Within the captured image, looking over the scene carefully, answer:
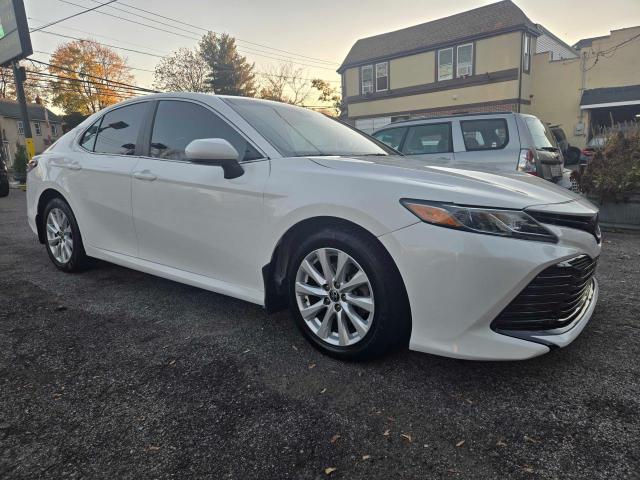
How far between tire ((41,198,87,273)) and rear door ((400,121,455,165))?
15.7ft

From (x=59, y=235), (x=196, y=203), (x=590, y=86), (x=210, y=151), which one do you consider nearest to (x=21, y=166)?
(x=59, y=235)

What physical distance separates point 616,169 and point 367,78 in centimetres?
2233

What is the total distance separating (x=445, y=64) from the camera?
2317cm

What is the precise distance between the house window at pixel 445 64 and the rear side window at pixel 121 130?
22.4 meters

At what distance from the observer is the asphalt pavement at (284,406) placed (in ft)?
5.49

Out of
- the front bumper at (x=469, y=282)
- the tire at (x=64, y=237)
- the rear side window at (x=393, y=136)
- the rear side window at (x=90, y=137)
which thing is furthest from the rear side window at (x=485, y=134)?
the tire at (x=64, y=237)

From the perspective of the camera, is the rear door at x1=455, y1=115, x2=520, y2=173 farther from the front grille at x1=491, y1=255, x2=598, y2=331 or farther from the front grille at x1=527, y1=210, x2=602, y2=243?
the front grille at x1=491, y1=255, x2=598, y2=331

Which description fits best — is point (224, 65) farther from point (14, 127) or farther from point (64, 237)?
point (64, 237)

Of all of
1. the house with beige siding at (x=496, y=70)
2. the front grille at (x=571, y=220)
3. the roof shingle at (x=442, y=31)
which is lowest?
the front grille at (x=571, y=220)

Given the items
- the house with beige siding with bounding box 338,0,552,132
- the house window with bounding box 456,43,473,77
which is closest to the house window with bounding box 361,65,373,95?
the house with beige siding with bounding box 338,0,552,132

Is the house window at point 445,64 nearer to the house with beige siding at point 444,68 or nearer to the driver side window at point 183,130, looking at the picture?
the house with beige siding at point 444,68

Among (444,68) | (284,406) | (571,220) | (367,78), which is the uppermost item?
(367,78)

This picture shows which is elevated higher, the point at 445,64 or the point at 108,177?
the point at 445,64

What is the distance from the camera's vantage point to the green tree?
44.7m
